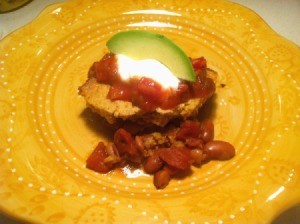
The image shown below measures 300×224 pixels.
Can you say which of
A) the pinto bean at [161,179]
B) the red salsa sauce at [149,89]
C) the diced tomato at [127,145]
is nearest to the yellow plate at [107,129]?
the pinto bean at [161,179]

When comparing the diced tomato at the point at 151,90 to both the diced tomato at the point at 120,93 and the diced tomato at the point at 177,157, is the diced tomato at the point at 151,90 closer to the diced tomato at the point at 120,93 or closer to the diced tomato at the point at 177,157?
the diced tomato at the point at 120,93

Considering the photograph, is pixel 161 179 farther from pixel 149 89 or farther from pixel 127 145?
pixel 149 89

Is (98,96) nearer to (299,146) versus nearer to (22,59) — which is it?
(22,59)

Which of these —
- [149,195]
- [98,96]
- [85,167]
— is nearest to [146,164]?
[149,195]

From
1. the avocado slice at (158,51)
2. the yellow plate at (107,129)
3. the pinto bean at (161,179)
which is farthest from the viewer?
the avocado slice at (158,51)

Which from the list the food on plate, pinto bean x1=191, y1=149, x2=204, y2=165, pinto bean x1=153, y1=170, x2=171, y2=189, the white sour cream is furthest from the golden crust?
pinto bean x1=153, y1=170, x2=171, y2=189

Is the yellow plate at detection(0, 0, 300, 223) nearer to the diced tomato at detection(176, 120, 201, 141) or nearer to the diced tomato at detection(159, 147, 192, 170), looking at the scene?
the diced tomato at detection(159, 147, 192, 170)

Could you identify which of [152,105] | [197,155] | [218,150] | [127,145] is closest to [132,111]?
[152,105]

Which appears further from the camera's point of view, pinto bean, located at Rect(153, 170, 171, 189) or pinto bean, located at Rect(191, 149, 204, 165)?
pinto bean, located at Rect(191, 149, 204, 165)

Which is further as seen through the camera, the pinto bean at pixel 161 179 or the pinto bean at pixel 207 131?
the pinto bean at pixel 207 131
